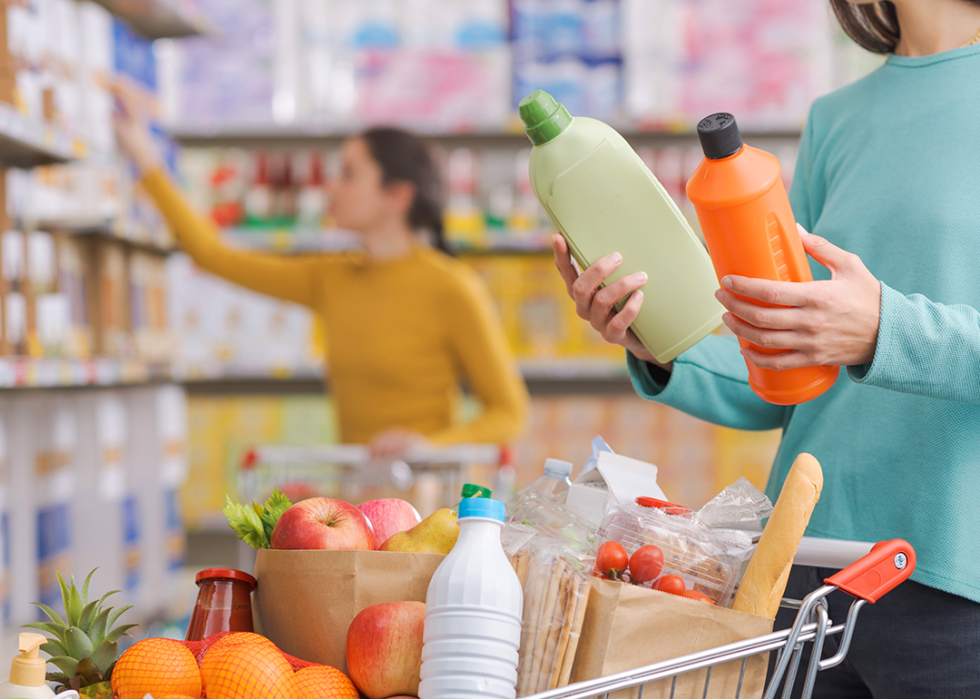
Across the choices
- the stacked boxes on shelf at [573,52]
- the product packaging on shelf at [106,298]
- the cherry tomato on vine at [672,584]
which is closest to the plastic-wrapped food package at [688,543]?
the cherry tomato on vine at [672,584]

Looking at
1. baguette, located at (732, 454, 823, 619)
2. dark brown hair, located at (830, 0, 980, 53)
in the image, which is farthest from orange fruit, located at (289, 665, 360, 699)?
dark brown hair, located at (830, 0, 980, 53)

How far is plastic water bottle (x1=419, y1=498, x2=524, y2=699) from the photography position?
2.18 feet

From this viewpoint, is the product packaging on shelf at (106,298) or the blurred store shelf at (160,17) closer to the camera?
the product packaging on shelf at (106,298)

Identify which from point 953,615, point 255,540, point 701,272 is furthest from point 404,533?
point 953,615

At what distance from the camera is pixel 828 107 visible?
115 centimetres

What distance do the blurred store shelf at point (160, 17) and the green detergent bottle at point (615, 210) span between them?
2436 millimetres

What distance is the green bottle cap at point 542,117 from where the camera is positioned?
860 millimetres

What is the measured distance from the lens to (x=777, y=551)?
0.72 metres

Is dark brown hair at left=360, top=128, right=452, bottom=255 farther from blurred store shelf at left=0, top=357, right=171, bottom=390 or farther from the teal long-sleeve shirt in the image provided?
the teal long-sleeve shirt

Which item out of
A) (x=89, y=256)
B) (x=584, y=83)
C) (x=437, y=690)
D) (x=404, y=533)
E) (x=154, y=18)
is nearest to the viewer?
(x=437, y=690)

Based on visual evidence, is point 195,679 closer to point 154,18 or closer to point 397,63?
point 154,18

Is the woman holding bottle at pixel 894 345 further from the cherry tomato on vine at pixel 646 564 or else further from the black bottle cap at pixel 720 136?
the cherry tomato on vine at pixel 646 564

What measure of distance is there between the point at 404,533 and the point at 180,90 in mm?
3225

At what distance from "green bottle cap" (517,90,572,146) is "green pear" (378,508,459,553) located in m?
0.38
